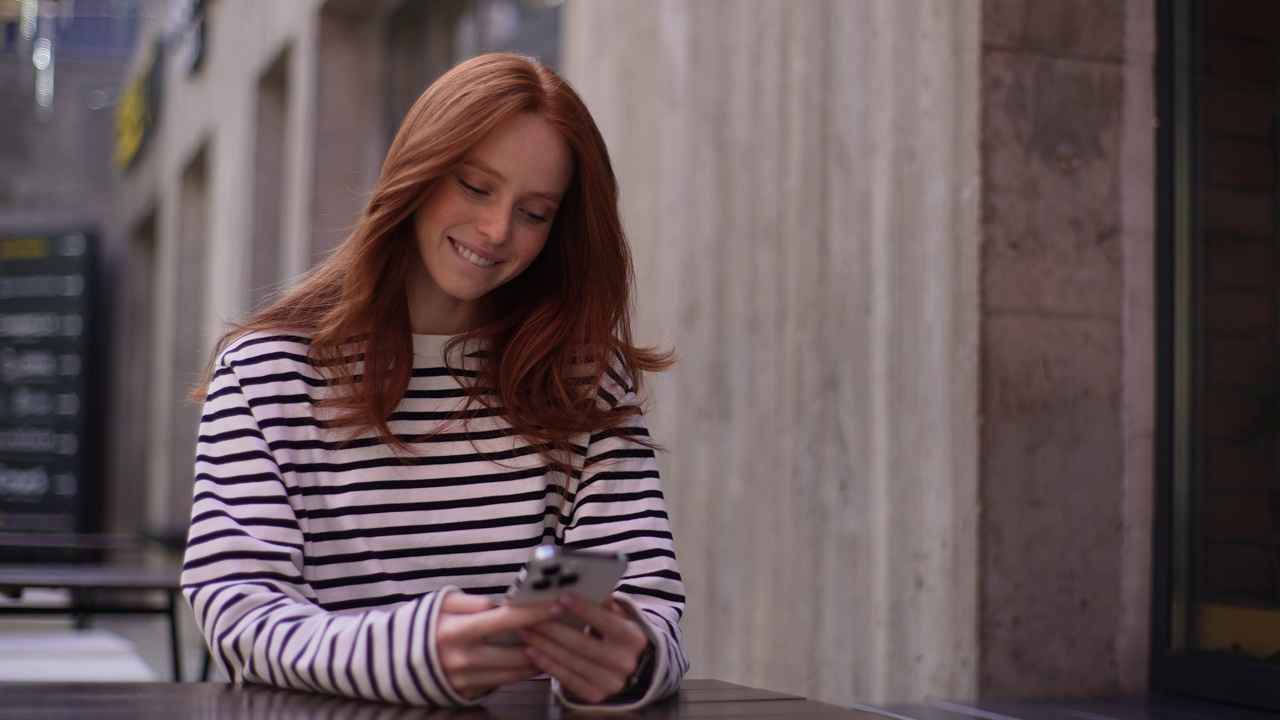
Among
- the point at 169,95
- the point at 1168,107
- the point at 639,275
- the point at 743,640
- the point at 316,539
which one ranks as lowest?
the point at 743,640

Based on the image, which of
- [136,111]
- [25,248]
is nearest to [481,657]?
[25,248]

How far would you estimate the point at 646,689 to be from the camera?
1519 millimetres

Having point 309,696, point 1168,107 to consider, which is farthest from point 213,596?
point 1168,107

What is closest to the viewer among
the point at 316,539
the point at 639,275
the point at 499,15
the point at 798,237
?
the point at 316,539

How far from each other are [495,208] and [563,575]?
0.61 meters

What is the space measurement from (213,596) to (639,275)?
88.5 inches

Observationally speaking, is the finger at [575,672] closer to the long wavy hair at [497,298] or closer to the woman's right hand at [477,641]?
the woman's right hand at [477,641]

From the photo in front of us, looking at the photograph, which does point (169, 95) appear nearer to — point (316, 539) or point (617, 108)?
point (617, 108)

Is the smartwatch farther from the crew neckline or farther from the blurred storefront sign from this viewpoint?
the blurred storefront sign

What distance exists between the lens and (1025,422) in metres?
3.08

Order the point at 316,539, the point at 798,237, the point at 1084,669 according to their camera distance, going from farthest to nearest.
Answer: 1. the point at 798,237
2. the point at 1084,669
3. the point at 316,539

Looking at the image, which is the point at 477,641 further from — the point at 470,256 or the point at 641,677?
the point at 470,256

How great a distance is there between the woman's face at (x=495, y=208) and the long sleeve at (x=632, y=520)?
27 centimetres

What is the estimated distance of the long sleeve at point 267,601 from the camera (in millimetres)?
1390
